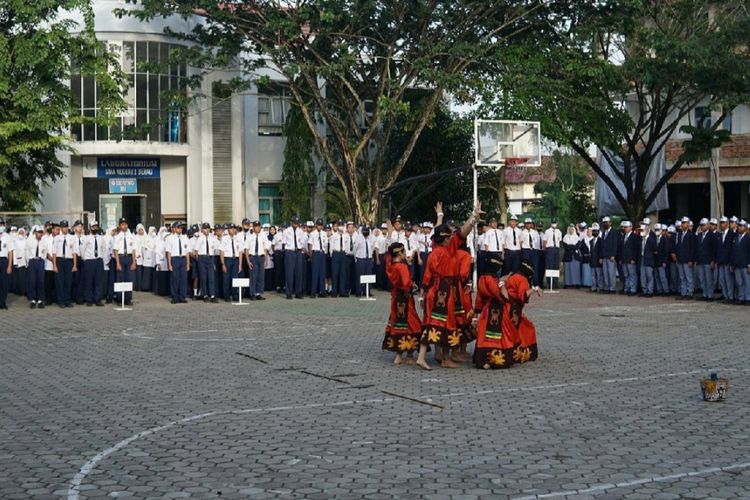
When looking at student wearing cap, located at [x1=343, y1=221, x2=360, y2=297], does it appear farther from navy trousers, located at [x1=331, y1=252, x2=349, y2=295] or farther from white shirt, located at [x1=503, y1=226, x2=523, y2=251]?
white shirt, located at [x1=503, y1=226, x2=523, y2=251]

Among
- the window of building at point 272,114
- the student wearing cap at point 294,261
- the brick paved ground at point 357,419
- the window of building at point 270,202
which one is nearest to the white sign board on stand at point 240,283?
the student wearing cap at point 294,261

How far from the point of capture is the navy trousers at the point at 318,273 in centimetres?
2947

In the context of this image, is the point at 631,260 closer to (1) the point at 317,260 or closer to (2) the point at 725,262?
(2) the point at 725,262

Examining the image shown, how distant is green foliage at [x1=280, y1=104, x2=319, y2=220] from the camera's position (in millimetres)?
43188

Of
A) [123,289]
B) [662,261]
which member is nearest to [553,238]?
[662,261]

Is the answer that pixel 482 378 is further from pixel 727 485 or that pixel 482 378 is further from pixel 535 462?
pixel 727 485

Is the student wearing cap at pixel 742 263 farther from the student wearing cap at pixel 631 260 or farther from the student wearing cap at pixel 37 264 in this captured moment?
the student wearing cap at pixel 37 264

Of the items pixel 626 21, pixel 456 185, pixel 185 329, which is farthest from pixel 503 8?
pixel 185 329

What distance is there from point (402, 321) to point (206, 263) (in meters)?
13.3

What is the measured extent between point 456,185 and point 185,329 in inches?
994

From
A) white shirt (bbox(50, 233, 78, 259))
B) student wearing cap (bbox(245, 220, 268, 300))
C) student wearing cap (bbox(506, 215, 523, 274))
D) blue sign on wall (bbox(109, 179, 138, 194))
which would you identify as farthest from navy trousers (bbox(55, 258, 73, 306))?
blue sign on wall (bbox(109, 179, 138, 194))

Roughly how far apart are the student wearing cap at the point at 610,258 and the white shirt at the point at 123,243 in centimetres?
1270

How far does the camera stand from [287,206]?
44000 mm

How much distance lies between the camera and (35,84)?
3350cm
